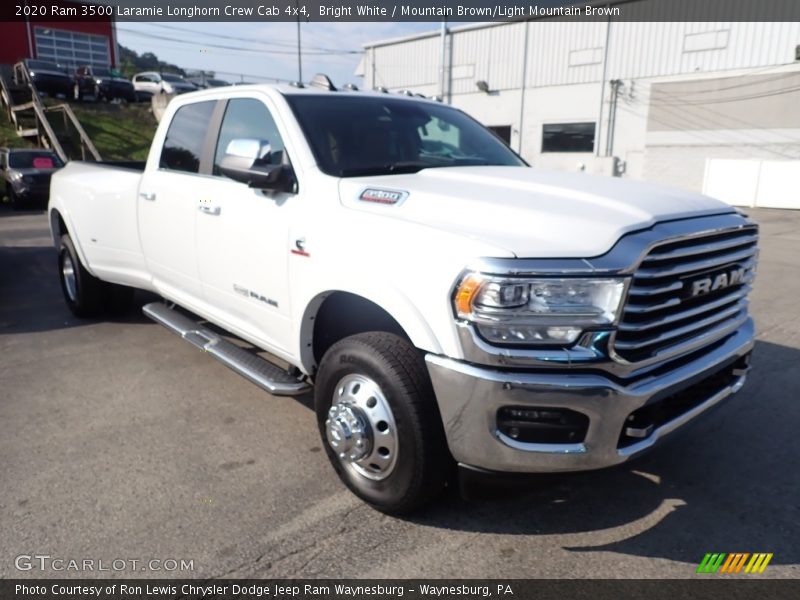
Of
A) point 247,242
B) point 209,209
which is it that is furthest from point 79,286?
point 247,242

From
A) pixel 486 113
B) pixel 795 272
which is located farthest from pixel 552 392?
pixel 486 113

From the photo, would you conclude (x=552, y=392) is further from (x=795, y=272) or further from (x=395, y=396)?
(x=795, y=272)

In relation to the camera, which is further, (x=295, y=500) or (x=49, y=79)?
(x=49, y=79)

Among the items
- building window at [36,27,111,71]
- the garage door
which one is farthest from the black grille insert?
building window at [36,27,111,71]

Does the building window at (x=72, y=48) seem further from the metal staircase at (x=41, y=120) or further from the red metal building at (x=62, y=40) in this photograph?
the metal staircase at (x=41, y=120)

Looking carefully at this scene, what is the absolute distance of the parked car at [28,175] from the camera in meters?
15.5

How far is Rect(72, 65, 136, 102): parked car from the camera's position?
28.4 meters

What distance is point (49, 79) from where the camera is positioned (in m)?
27.4

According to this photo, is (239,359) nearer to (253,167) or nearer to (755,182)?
(253,167)

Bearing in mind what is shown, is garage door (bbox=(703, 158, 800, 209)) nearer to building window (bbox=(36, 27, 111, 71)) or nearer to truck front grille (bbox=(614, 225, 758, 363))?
truck front grille (bbox=(614, 225, 758, 363))

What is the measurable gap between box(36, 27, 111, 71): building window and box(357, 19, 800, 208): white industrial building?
23171mm

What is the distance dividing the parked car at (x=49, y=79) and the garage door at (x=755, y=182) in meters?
27.5

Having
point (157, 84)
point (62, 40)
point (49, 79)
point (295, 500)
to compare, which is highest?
point (62, 40)
